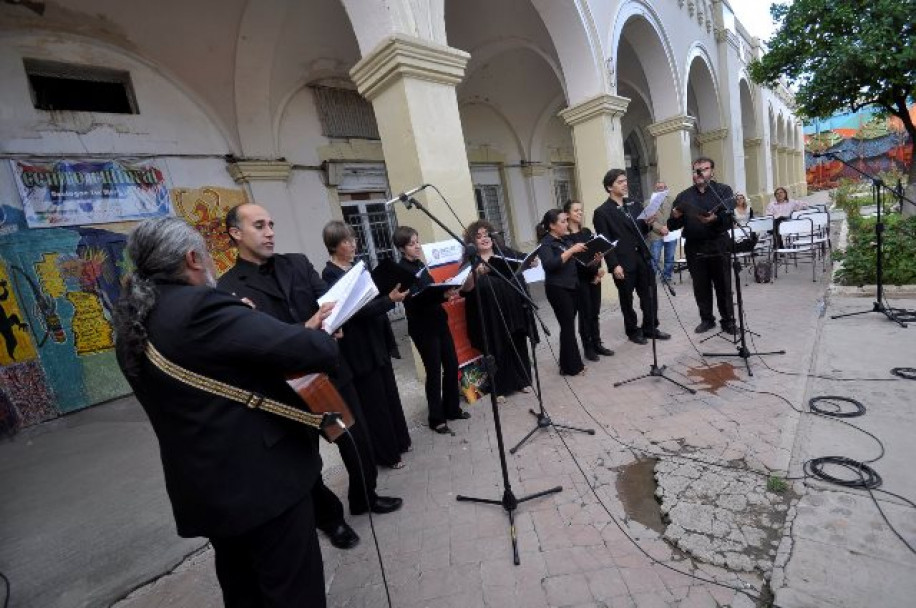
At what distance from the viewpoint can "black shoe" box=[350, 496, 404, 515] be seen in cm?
273

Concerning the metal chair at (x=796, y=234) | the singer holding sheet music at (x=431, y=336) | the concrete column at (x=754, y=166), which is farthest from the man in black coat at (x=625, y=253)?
the concrete column at (x=754, y=166)

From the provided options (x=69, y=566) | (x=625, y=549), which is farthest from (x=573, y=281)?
(x=69, y=566)

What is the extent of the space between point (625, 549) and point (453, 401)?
1.97 metres

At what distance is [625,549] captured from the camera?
83.7 inches

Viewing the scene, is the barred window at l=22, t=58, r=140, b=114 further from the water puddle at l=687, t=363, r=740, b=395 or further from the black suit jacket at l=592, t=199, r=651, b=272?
the water puddle at l=687, t=363, r=740, b=395

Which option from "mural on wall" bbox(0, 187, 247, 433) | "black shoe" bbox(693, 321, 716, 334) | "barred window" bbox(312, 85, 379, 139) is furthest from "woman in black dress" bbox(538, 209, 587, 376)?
"barred window" bbox(312, 85, 379, 139)

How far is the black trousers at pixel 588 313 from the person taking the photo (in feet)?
15.6

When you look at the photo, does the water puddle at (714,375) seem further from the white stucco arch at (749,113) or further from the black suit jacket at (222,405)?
the white stucco arch at (749,113)

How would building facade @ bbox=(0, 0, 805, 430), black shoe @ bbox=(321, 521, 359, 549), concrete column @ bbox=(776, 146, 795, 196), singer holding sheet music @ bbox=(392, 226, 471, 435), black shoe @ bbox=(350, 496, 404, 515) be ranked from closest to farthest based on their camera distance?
black shoe @ bbox=(321, 521, 359, 549) → black shoe @ bbox=(350, 496, 404, 515) → singer holding sheet music @ bbox=(392, 226, 471, 435) → building facade @ bbox=(0, 0, 805, 430) → concrete column @ bbox=(776, 146, 795, 196)

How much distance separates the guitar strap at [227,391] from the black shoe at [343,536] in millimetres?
1329

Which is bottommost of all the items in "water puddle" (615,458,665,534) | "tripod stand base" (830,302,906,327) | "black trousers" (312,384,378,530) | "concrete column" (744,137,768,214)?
"water puddle" (615,458,665,534)

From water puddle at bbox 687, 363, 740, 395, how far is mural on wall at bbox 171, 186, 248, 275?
6.26m

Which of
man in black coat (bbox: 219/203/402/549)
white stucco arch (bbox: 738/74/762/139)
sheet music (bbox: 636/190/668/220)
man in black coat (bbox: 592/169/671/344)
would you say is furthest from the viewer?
white stucco arch (bbox: 738/74/762/139)

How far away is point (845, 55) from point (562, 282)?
8.47 metres
